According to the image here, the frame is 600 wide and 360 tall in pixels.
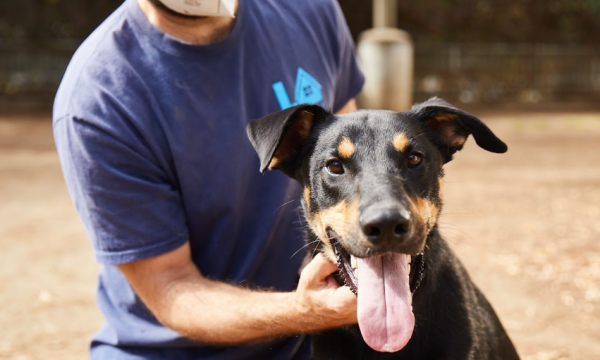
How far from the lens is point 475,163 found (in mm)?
11680

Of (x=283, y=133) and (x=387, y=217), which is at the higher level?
(x=283, y=133)

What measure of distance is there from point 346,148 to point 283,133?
253 mm

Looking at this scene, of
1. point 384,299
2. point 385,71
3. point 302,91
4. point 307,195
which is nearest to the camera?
point 384,299

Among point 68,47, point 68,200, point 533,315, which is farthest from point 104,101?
point 68,47

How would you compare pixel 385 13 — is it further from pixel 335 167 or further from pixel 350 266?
pixel 350 266

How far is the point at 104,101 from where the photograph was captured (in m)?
3.09

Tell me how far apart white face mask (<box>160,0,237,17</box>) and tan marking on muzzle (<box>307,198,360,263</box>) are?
1.02 m

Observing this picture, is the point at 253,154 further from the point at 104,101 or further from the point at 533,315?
the point at 533,315

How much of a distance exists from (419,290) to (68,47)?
19.1 meters

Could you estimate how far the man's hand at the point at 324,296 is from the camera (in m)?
2.65

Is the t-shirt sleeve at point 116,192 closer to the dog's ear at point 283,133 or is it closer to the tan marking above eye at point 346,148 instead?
the dog's ear at point 283,133

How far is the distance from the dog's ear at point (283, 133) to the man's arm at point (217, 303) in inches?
18.6

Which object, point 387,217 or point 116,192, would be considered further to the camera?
point 116,192

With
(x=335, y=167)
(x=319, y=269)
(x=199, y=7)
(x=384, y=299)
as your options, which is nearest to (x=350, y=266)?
(x=319, y=269)
